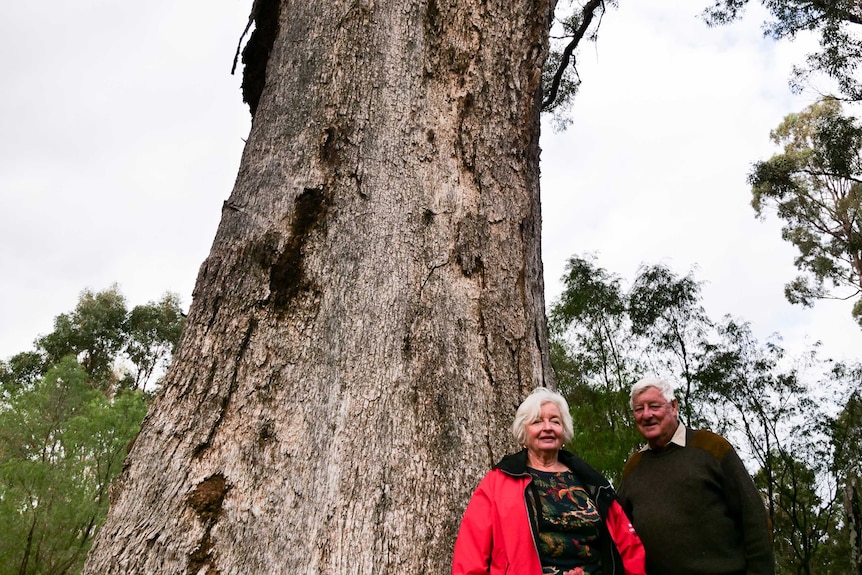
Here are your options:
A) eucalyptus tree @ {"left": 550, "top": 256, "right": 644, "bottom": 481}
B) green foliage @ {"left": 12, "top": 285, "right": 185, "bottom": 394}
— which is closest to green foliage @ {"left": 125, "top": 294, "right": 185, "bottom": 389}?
green foliage @ {"left": 12, "top": 285, "right": 185, "bottom": 394}

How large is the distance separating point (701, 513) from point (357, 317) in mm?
1358

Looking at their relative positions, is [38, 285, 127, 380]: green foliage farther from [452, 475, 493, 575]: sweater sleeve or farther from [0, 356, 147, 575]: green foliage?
[452, 475, 493, 575]: sweater sleeve

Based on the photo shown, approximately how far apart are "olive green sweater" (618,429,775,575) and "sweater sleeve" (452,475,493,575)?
0.82 metres

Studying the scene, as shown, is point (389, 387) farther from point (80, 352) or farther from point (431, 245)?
point (80, 352)

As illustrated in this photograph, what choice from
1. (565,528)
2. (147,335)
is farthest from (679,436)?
(147,335)

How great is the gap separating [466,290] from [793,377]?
Answer: 561 inches

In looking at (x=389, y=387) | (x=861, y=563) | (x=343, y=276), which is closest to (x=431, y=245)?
(x=343, y=276)

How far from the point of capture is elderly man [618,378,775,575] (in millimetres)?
1918

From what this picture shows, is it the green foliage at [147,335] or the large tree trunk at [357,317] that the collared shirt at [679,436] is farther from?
the green foliage at [147,335]

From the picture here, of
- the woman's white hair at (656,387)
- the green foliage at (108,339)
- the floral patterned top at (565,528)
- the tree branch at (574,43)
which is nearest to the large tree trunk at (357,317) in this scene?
the floral patterned top at (565,528)

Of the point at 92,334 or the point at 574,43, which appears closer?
the point at 574,43

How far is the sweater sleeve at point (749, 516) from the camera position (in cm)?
187

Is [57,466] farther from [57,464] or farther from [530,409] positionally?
[530,409]

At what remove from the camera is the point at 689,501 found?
6.61ft
